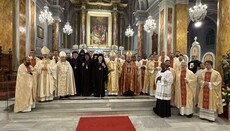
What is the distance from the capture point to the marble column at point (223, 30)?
6.86m

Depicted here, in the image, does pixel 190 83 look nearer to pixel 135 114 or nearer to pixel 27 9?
pixel 135 114

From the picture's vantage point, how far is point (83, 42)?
20.5 m

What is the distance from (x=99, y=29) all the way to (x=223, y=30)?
15.8 m

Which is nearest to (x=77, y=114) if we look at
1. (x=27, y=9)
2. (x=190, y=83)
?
(x=190, y=83)

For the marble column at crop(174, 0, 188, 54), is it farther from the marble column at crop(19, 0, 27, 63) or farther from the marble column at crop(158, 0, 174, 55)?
the marble column at crop(19, 0, 27, 63)

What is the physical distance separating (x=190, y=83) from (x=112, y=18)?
17.0 m

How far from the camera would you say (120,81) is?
748 centimetres

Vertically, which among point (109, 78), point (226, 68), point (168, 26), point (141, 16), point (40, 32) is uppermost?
point (141, 16)

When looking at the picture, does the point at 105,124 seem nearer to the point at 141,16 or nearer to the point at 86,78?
the point at 86,78

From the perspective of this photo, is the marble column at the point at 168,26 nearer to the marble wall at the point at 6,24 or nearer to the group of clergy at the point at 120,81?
the group of clergy at the point at 120,81

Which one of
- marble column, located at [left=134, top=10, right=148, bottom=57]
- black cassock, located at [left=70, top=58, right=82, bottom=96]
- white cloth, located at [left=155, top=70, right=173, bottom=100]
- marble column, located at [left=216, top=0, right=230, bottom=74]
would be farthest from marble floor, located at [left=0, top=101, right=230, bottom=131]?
marble column, located at [left=134, top=10, right=148, bottom=57]

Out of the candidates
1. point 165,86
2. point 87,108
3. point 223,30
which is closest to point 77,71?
point 87,108

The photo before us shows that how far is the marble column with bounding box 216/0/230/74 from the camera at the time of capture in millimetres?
6863

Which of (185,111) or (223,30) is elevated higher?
(223,30)
